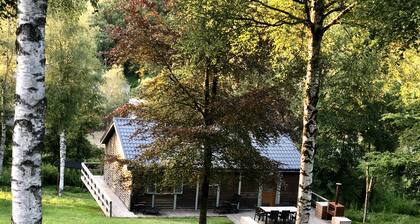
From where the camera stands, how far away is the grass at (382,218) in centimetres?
2077

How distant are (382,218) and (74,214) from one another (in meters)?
13.6

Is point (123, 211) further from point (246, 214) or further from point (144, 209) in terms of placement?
point (246, 214)

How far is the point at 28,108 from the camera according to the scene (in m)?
4.75

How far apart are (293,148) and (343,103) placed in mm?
3785

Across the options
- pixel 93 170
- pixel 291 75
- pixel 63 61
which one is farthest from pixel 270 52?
pixel 93 170

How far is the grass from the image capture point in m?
20.8

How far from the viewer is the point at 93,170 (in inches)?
1095

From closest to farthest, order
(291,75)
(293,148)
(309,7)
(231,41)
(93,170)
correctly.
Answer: (309,7)
(231,41)
(291,75)
(293,148)
(93,170)

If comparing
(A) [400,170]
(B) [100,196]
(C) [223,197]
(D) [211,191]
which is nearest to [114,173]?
(B) [100,196]

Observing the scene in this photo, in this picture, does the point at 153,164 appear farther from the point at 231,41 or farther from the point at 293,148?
the point at 293,148

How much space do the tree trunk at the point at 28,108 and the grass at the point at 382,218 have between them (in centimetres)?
1838

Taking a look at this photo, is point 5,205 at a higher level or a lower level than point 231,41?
lower

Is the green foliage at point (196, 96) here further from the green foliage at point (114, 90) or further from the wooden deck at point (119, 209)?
the green foliage at point (114, 90)

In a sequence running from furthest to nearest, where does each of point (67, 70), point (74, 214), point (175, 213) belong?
point (67, 70)
point (175, 213)
point (74, 214)
